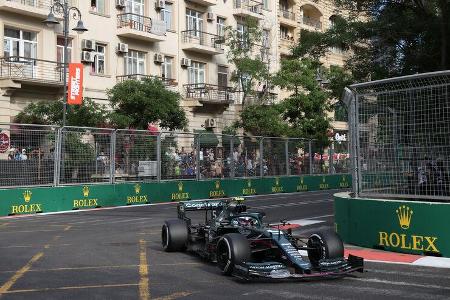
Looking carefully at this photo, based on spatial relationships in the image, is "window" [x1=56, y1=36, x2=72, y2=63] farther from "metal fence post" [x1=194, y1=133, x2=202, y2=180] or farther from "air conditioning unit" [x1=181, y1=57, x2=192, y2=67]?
"metal fence post" [x1=194, y1=133, x2=202, y2=180]

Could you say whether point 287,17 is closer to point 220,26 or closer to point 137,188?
point 220,26

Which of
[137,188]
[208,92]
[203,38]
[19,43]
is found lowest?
[137,188]

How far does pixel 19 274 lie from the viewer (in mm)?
8727

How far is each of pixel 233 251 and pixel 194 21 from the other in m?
A: 34.8

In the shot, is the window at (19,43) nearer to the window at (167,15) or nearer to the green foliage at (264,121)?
the window at (167,15)

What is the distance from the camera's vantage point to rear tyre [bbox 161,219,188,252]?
34.7 ft

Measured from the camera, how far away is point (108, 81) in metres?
35.2

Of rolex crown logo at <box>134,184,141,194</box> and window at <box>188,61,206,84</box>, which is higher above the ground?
window at <box>188,61,206,84</box>

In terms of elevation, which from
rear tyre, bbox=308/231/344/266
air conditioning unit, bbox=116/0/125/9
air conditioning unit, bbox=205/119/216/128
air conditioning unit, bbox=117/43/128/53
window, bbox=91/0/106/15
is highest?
air conditioning unit, bbox=116/0/125/9

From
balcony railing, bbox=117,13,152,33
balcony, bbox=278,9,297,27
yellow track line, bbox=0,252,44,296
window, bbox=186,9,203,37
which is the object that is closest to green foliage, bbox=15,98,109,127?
balcony railing, bbox=117,13,152,33

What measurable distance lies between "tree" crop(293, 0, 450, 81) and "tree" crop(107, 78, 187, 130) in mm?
11076

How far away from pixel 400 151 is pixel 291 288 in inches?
156

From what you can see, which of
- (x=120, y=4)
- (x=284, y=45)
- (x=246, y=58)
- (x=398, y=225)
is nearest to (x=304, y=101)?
(x=246, y=58)

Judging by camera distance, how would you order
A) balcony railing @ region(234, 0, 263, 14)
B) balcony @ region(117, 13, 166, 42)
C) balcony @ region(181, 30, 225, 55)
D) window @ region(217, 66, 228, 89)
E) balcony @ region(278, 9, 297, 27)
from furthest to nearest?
balcony @ region(278, 9, 297, 27)
balcony railing @ region(234, 0, 263, 14)
window @ region(217, 66, 228, 89)
balcony @ region(181, 30, 225, 55)
balcony @ region(117, 13, 166, 42)
